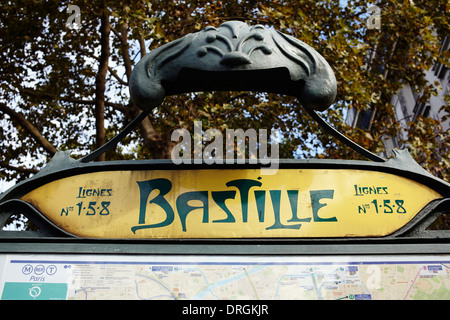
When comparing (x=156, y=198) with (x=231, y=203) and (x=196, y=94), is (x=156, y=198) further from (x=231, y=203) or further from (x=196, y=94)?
(x=196, y=94)

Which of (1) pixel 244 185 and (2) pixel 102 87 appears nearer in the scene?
(1) pixel 244 185

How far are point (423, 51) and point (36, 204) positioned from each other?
317 inches

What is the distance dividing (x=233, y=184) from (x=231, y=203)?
103 millimetres

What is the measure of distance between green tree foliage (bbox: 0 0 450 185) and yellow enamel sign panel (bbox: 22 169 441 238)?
4312mm

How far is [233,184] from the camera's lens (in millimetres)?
2021

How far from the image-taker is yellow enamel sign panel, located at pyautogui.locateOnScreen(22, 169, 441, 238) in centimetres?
190

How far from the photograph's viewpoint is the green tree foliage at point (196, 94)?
6637 mm

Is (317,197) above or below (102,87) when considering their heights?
below

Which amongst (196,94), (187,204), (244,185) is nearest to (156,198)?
(187,204)

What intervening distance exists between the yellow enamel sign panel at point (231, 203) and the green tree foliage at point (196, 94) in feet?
14.1

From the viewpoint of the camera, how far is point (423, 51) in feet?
26.0

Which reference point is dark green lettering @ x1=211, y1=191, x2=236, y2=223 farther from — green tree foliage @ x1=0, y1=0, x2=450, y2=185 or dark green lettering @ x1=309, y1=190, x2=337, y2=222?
green tree foliage @ x1=0, y1=0, x2=450, y2=185

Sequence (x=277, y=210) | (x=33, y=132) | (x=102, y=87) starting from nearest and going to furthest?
(x=277, y=210)
(x=33, y=132)
(x=102, y=87)

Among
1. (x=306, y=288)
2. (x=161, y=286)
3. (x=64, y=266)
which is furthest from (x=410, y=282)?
(x=64, y=266)
